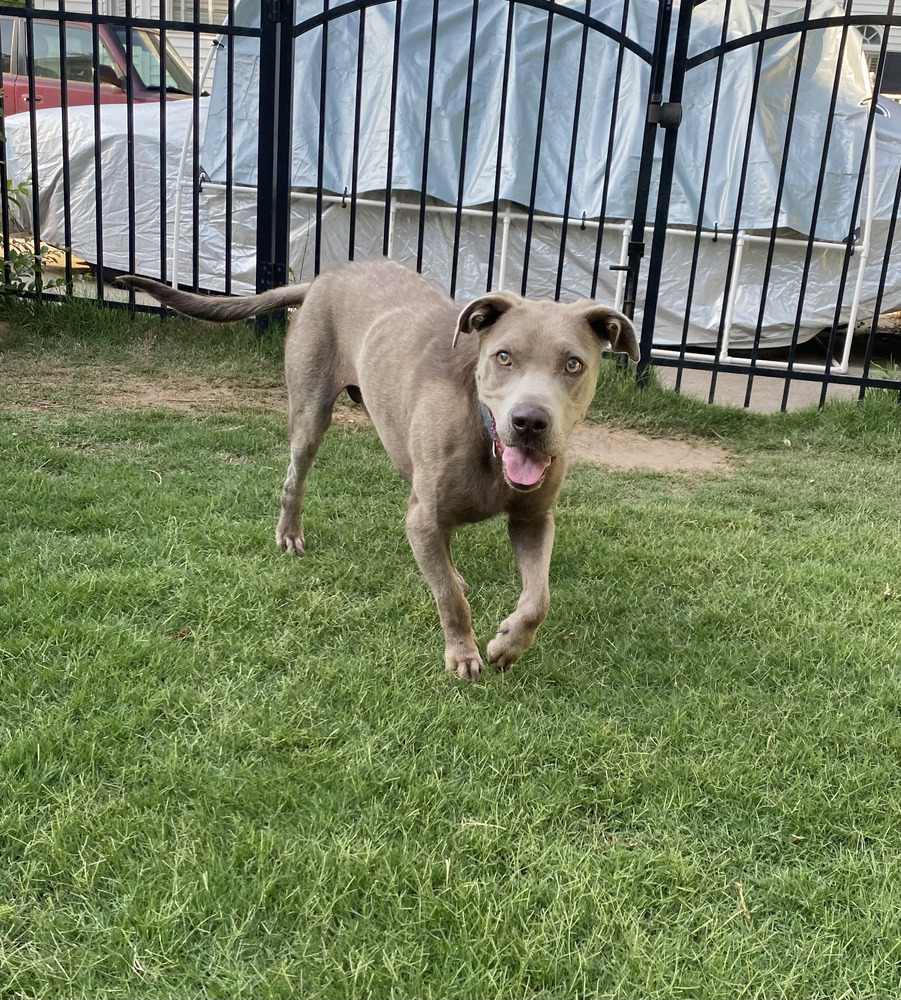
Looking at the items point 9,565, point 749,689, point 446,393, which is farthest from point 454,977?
point 9,565

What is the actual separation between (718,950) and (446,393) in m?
1.91

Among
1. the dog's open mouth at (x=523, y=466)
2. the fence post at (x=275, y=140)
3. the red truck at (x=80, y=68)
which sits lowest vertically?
the dog's open mouth at (x=523, y=466)

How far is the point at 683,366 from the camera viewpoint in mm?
6824

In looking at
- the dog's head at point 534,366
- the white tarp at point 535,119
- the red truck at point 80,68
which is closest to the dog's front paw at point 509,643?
the dog's head at point 534,366

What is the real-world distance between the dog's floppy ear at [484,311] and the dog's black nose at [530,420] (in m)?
0.49

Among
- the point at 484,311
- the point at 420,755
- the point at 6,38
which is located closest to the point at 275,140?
the point at 484,311

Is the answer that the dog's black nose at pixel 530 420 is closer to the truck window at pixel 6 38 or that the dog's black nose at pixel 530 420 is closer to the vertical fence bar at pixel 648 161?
the vertical fence bar at pixel 648 161

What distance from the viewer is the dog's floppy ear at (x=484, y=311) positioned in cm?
300

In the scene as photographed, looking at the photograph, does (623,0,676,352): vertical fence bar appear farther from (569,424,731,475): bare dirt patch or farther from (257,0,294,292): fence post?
(257,0,294,292): fence post

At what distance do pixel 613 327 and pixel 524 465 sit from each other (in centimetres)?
65

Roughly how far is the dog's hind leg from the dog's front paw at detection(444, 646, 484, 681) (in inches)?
43.8

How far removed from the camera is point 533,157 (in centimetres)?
833

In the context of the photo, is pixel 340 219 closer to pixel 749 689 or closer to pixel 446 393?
pixel 446 393

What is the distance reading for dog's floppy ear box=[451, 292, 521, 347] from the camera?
9.83 ft
